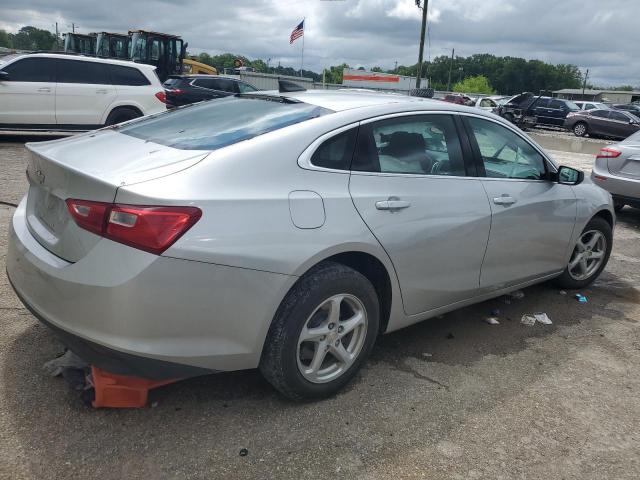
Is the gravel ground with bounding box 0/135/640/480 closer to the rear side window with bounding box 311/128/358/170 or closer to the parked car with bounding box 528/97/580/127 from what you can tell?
the rear side window with bounding box 311/128/358/170

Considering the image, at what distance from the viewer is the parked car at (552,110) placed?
89.2 feet

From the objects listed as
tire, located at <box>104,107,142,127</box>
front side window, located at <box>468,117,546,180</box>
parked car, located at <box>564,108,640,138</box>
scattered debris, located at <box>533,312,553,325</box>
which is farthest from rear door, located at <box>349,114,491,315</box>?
parked car, located at <box>564,108,640,138</box>

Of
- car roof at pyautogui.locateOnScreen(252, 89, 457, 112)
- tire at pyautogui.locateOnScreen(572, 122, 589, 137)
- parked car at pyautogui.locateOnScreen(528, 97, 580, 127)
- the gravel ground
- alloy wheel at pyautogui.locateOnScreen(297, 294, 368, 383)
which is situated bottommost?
the gravel ground

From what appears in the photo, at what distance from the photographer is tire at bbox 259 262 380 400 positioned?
2.63 m

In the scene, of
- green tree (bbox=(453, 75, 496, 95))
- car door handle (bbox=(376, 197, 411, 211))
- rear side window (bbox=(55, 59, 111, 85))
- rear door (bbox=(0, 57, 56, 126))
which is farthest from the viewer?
green tree (bbox=(453, 75, 496, 95))

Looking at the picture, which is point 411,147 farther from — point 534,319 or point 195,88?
point 195,88

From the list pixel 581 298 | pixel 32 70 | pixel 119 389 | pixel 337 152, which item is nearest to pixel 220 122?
pixel 337 152

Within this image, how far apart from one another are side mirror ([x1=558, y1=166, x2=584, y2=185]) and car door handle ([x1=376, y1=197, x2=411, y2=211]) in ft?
5.88

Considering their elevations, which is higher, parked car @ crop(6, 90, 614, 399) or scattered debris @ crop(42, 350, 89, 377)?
parked car @ crop(6, 90, 614, 399)

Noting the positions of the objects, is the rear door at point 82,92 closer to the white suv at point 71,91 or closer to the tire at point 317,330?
the white suv at point 71,91

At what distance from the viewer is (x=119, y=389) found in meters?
2.66

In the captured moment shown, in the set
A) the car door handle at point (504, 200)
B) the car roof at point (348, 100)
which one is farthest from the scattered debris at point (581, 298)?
the car roof at point (348, 100)

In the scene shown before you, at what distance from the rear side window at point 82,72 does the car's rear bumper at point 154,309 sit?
9802mm

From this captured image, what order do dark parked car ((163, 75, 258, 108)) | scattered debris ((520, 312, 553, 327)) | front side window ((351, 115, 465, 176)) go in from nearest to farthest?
front side window ((351, 115, 465, 176)) → scattered debris ((520, 312, 553, 327)) → dark parked car ((163, 75, 258, 108))
